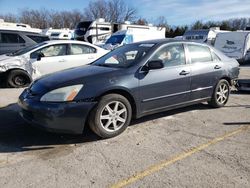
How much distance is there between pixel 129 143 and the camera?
452 cm

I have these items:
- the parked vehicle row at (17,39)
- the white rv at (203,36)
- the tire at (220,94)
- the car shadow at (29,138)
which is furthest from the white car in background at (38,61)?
the white rv at (203,36)

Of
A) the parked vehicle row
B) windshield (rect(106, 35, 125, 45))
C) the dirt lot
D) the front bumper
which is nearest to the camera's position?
the dirt lot

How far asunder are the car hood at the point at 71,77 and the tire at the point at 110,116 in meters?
0.46

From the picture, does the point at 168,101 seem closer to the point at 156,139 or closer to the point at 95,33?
the point at 156,139

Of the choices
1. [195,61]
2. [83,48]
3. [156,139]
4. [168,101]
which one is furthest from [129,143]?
[83,48]

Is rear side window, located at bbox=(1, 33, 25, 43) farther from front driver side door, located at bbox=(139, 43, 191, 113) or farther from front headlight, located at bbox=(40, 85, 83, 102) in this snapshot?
front headlight, located at bbox=(40, 85, 83, 102)

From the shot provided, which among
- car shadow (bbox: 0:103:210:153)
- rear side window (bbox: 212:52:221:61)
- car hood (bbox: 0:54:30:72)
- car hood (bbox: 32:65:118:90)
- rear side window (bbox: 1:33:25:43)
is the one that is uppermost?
rear side window (bbox: 1:33:25:43)

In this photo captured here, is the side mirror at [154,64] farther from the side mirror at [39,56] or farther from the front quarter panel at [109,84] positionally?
the side mirror at [39,56]

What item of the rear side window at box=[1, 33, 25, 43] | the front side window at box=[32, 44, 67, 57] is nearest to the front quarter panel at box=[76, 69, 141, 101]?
the front side window at box=[32, 44, 67, 57]

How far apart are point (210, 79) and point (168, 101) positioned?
1267 mm

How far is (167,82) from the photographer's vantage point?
5.36 metres

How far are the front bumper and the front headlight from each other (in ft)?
0.25

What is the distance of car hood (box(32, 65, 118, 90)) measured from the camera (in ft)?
15.1

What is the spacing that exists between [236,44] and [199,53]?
12.9m
